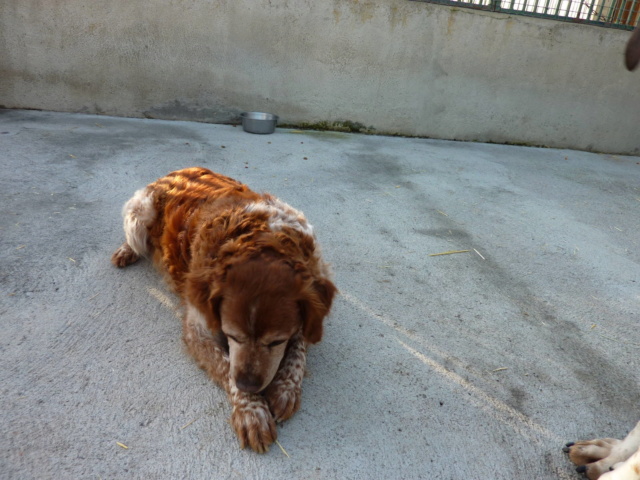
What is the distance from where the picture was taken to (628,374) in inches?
112

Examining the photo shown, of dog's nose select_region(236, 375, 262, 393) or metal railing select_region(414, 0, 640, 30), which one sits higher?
metal railing select_region(414, 0, 640, 30)

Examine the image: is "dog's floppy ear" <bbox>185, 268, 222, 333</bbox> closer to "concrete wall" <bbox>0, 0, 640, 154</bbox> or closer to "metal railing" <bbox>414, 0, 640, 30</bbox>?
"concrete wall" <bbox>0, 0, 640, 154</bbox>

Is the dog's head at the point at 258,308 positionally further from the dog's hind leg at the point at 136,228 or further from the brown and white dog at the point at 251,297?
the dog's hind leg at the point at 136,228

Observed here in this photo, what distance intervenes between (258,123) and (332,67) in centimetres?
162

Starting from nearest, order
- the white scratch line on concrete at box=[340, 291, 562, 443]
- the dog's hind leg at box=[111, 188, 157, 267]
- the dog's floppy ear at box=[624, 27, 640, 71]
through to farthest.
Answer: the dog's floppy ear at box=[624, 27, 640, 71] → the white scratch line on concrete at box=[340, 291, 562, 443] → the dog's hind leg at box=[111, 188, 157, 267]

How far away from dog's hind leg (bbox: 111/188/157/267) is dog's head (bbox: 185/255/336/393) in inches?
48.8

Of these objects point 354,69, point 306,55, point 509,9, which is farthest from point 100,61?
point 509,9

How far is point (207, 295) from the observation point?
7.62ft

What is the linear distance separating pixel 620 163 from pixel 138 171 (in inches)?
310

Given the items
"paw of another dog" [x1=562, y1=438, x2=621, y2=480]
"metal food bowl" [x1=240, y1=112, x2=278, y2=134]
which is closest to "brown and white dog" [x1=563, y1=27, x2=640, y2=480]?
"paw of another dog" [x1=562, y1=438, x2=621, y2=480]

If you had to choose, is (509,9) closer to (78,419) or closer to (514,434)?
(514,434)

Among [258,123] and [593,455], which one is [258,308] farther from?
[258,123]

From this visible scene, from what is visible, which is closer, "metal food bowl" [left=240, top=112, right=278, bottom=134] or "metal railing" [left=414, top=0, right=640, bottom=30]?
"metal food bowl" [left=240, top=112, right=278, bottom=134]

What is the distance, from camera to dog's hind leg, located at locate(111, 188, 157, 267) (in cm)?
336
